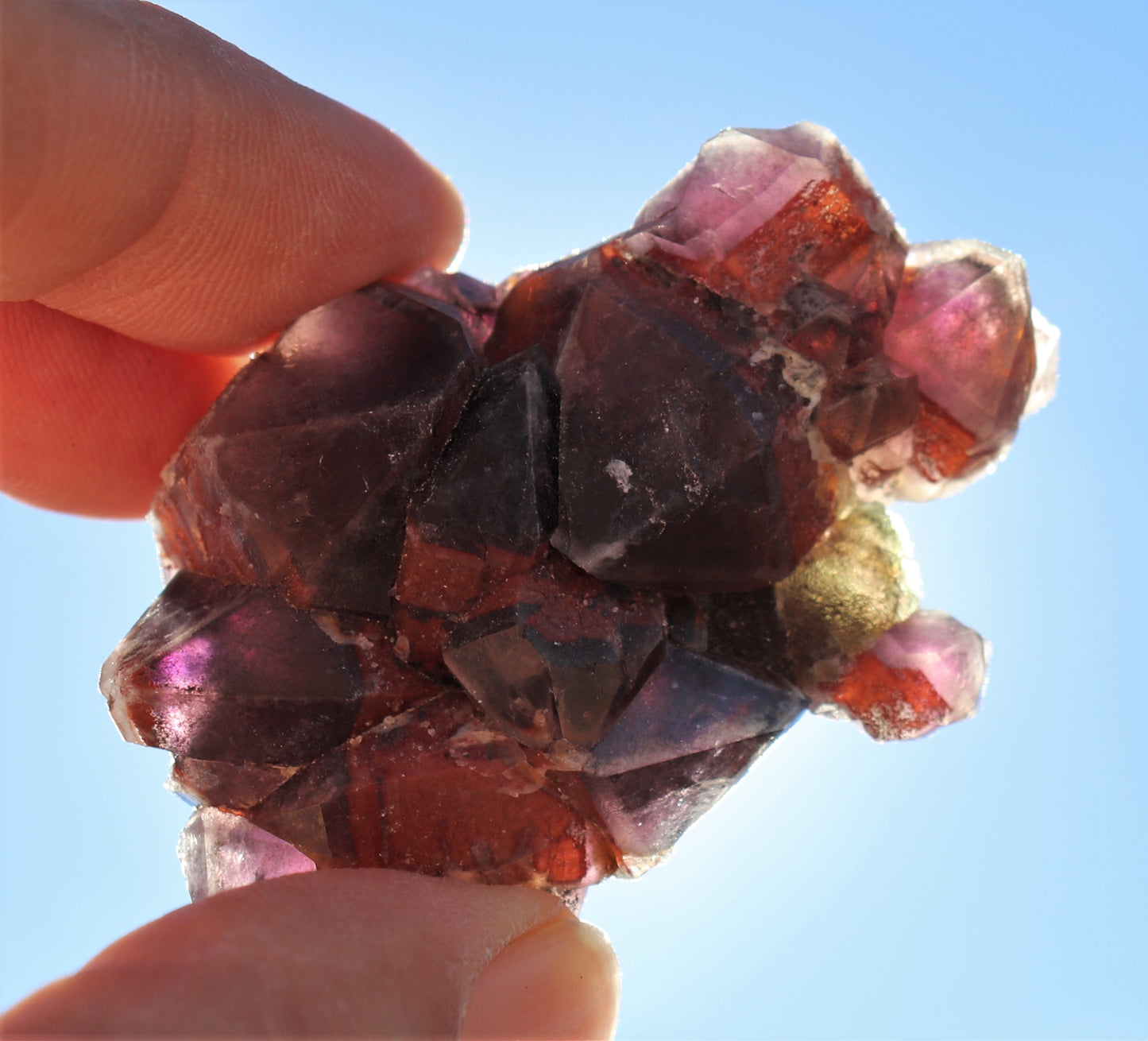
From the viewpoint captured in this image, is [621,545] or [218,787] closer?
[621,545]

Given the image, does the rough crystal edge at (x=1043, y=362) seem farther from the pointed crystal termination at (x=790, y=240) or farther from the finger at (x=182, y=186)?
the finger at (x=182, y=186)

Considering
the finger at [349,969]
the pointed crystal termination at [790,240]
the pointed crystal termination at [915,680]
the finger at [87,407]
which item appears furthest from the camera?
the finger at [87,407]

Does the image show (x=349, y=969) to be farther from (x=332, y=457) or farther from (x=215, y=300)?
(x=215, y=300)

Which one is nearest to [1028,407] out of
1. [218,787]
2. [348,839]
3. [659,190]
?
[659,190]

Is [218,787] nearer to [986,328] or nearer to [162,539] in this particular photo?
[162,539]

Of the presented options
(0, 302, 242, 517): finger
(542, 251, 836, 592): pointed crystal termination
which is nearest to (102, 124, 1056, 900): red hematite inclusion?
(542, 251, 836, 592): pointed crystal termination

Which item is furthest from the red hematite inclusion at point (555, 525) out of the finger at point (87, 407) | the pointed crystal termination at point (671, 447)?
the finger at point (87, 407)

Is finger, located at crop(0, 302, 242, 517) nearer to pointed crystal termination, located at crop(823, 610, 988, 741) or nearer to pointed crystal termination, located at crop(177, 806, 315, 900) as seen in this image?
pointed crystal termination, located at crop(177, 806, 315, 900)

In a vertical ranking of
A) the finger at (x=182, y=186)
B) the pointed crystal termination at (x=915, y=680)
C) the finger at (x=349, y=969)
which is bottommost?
the finger at (x=349, y=969)
